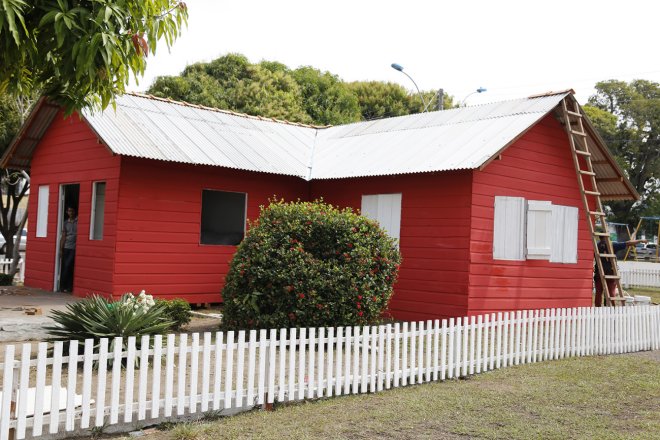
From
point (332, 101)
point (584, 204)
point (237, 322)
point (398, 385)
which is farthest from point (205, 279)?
point (332, 101)

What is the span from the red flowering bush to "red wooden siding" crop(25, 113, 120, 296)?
4592 millimetres

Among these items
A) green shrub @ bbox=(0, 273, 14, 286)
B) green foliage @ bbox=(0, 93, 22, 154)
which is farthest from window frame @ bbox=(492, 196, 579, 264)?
green foliage @ bbox=(0, 93, 22, 154)

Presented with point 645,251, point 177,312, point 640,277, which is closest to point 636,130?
point 645,251

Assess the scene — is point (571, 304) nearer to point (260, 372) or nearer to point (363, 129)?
point (363, 129)

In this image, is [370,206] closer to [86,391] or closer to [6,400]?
[86,391]

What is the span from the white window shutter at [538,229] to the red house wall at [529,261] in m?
0.27

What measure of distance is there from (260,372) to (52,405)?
2221mm

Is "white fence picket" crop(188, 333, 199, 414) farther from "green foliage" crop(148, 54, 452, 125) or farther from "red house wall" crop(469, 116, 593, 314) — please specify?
"green foliage" crop(148, 54, 452, 125)

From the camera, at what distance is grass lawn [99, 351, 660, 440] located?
652 cm

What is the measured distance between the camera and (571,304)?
16.3 metres

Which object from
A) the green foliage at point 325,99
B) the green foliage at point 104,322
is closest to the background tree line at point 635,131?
the green foliage at point 325,99

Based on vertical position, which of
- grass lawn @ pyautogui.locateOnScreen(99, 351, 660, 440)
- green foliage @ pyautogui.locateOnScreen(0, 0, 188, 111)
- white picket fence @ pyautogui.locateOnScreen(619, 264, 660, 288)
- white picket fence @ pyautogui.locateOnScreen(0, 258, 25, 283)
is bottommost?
grass lawn @ pyautogui.locateOnScreen(99, 351, 660, 440)

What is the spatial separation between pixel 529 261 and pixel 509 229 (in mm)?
956

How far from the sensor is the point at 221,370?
26.4 feet
